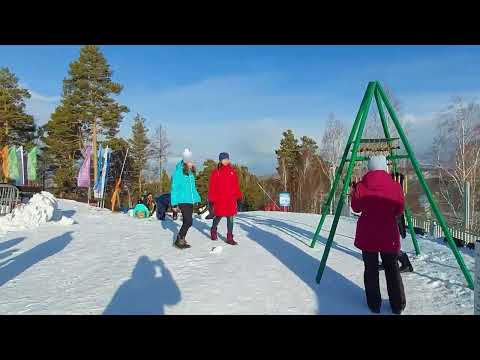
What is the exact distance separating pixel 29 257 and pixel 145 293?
3.17m

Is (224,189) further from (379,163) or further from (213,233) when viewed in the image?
(379,163)

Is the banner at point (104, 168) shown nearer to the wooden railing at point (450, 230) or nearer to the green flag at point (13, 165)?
the green flag at point (13, 165)

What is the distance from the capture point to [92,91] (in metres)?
35.3

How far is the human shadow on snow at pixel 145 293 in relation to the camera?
147 inches

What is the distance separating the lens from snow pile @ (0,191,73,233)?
9047mm

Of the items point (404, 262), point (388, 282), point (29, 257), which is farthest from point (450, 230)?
point (29, 257)

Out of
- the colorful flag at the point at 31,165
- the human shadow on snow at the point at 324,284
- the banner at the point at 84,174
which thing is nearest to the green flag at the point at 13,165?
the colorful flag at the point at 31,165

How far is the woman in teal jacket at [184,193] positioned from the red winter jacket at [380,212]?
378cm

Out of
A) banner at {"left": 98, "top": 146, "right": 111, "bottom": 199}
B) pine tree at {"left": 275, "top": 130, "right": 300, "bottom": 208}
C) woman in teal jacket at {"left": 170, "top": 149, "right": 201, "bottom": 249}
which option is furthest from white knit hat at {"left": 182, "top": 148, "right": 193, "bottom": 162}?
pine tree at {"left": 275, "top": 130, "right": 300, "bottom": 208}

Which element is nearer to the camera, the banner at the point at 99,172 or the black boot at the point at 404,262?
the black boot at the point at 404,262

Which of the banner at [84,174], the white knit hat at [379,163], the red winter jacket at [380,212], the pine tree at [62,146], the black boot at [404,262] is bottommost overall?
the black boot at [404,262]

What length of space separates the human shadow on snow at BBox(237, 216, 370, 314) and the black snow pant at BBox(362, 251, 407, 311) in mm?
184

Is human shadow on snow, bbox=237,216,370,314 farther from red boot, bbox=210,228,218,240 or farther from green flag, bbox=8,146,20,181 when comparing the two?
green flag, bbox=8,146,20,181

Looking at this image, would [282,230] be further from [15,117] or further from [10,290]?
[15,117]
